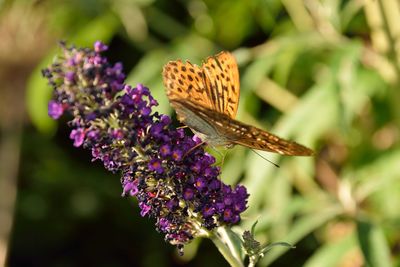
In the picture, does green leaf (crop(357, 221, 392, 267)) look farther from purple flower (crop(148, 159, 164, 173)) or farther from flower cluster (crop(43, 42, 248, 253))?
purple flower (crop(148, 159, 164, 173))

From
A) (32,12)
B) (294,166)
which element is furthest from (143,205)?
(32,12)

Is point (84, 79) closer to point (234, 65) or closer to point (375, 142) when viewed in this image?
point (234, 65)

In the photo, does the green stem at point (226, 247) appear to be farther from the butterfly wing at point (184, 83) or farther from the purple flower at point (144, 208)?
the butterfly wing at point (184, 83)

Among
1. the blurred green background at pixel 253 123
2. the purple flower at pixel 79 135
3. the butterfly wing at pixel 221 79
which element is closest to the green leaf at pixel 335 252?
the blurred green background at pixel 253 123

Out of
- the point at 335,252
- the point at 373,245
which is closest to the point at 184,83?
the point at 373,245

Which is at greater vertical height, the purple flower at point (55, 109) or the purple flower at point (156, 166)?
the purple flower at point (55, 109)

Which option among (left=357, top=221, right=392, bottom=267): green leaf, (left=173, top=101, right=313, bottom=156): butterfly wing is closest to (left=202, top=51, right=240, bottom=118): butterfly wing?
(left=173, top=101, right=313, bottom=156): butterfly wing

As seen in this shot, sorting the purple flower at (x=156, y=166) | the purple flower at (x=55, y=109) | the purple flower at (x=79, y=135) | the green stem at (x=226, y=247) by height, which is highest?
the purple flower at (x=55, y=109)
